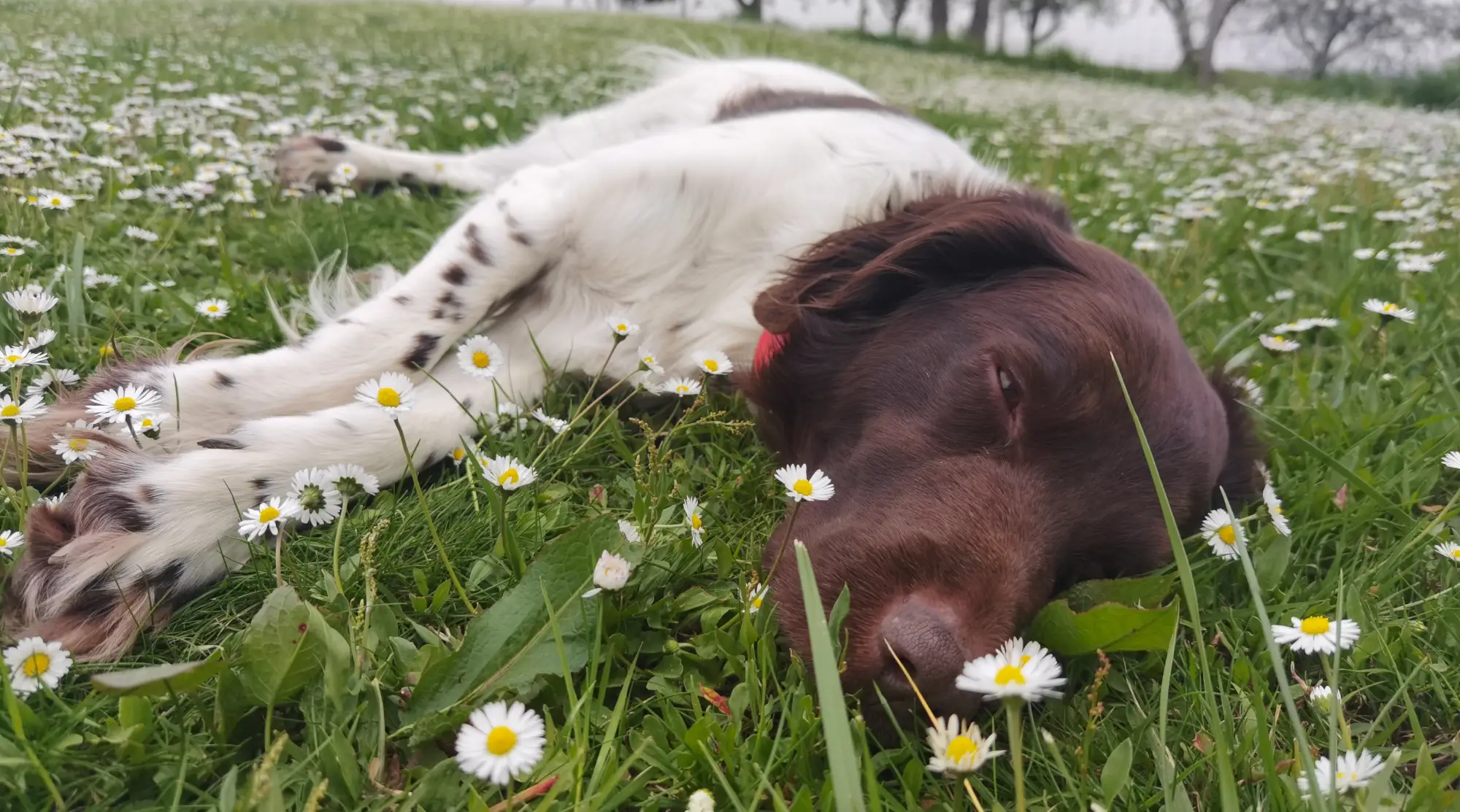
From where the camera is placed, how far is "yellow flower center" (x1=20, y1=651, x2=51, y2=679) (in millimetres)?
1082

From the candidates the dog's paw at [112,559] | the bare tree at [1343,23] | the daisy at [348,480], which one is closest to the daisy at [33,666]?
the dog's paw at [112,559]

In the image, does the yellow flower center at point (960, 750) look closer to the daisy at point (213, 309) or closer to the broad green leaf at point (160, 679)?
the broad green leaf at point (160, 679)

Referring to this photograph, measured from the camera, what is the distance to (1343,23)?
127ft

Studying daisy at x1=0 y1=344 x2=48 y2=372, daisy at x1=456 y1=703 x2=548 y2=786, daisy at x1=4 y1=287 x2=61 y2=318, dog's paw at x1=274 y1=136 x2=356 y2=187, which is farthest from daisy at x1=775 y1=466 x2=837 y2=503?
dog's paw at x1=274 y1=136 x2=356 y2=187

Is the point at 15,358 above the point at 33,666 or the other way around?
above

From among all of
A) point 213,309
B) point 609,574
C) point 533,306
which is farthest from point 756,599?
point 213,309

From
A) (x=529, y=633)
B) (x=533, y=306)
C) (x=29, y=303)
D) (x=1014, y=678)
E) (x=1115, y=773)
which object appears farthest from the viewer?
(x=533, y=306)

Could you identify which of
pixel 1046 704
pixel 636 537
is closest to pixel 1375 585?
pixel 1046 704

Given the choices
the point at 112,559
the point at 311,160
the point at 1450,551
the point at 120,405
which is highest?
the point at 311,160

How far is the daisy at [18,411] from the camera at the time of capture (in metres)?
1.41

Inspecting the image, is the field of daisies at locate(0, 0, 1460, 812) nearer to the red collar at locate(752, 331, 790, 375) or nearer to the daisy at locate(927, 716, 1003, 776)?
the daisy at locate(927, 716, 1003, 776)

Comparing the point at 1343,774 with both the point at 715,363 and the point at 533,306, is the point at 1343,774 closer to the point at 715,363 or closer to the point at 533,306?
the point at 715,363

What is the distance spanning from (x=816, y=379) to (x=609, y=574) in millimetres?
979

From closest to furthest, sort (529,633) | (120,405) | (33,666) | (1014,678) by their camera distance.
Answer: (1014,678) < (33,666) < (529,633) < (120,405)
